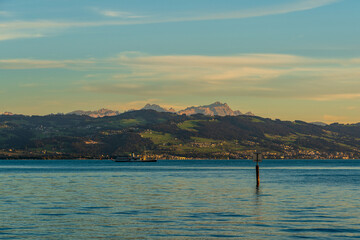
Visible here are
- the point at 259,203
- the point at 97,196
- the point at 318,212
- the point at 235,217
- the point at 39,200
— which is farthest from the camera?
the point at 97,196

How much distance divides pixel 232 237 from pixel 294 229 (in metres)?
5.82

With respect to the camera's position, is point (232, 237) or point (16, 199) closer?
point (232, 237)

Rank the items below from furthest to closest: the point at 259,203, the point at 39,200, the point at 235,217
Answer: the point at 39,200
the point at 259,203
the point at 235,217

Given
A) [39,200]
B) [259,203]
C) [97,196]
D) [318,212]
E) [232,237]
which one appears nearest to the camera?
[232,237]

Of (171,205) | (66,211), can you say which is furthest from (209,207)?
(66,211)

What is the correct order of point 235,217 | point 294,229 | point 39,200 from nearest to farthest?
point 294,229, point 235,217, point 39,200

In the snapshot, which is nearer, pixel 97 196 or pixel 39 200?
pixel 39 200

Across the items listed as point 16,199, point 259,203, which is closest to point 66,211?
point 16,199

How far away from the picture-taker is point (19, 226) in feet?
139

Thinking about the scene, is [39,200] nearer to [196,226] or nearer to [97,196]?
[97,196]

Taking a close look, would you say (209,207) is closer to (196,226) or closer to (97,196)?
(196,226)

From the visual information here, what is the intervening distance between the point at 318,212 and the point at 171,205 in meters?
14.8

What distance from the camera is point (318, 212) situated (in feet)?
169

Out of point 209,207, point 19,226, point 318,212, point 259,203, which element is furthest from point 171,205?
point 19,226
